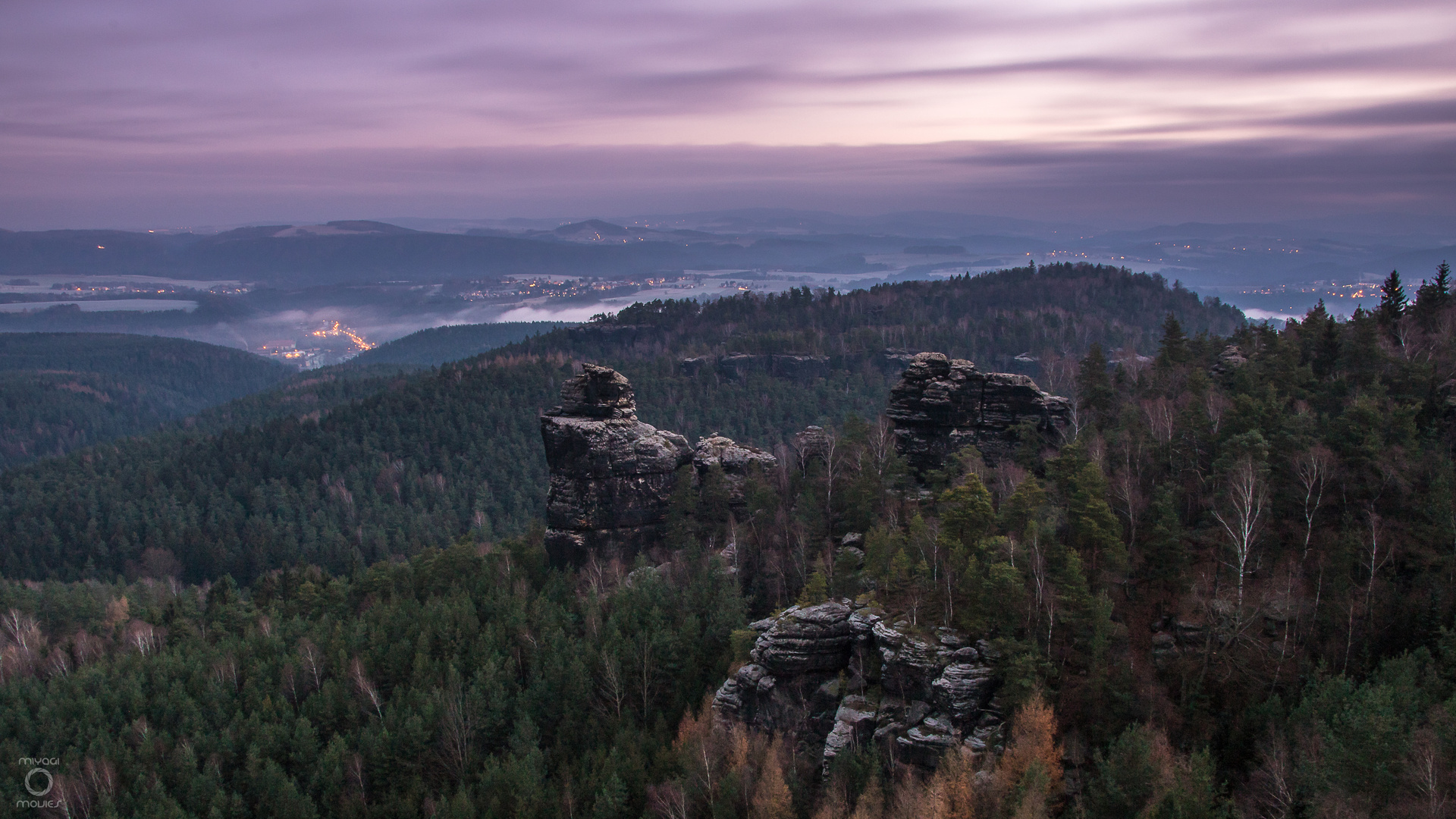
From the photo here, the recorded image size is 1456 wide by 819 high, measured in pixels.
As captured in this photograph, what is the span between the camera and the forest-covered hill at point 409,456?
379 feet

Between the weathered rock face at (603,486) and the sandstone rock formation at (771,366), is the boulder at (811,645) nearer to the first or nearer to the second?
the weathered rock face at (603,486)

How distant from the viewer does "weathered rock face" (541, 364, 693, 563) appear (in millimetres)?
63844

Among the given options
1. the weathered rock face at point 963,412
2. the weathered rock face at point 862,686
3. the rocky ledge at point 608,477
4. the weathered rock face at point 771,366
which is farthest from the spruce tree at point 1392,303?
the weathered rock face at point 771,366

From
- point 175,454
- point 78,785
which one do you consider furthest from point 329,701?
point 175,454

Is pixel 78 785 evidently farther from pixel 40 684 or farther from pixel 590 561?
pixel 590 561

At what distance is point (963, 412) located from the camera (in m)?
58.6

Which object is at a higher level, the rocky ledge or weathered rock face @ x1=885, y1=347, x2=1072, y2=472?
weathered rock face @ x1=885, y1=347, x2=1072, y2=472

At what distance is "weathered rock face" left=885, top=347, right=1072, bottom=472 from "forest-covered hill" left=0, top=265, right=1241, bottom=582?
5113 centimetres

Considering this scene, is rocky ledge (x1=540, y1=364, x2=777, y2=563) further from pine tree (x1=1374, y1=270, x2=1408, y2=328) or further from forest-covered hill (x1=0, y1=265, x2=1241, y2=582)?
forest-covered hill (x1=0, y1=265, x2=1241, y2=582)

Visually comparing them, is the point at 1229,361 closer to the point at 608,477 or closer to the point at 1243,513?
the point at 1243,513

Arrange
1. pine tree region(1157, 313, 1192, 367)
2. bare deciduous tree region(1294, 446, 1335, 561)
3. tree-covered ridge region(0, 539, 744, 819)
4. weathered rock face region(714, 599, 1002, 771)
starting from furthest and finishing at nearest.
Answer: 1. pine tree region(1157, 313, 1192, 367)
2. tree-covered ridge region(0, 539, 744, 819)
3. bare deciduous tree region(1294, 446, 1335, 561)
4. weathered rock face region(714, 599, 1002, 771)
